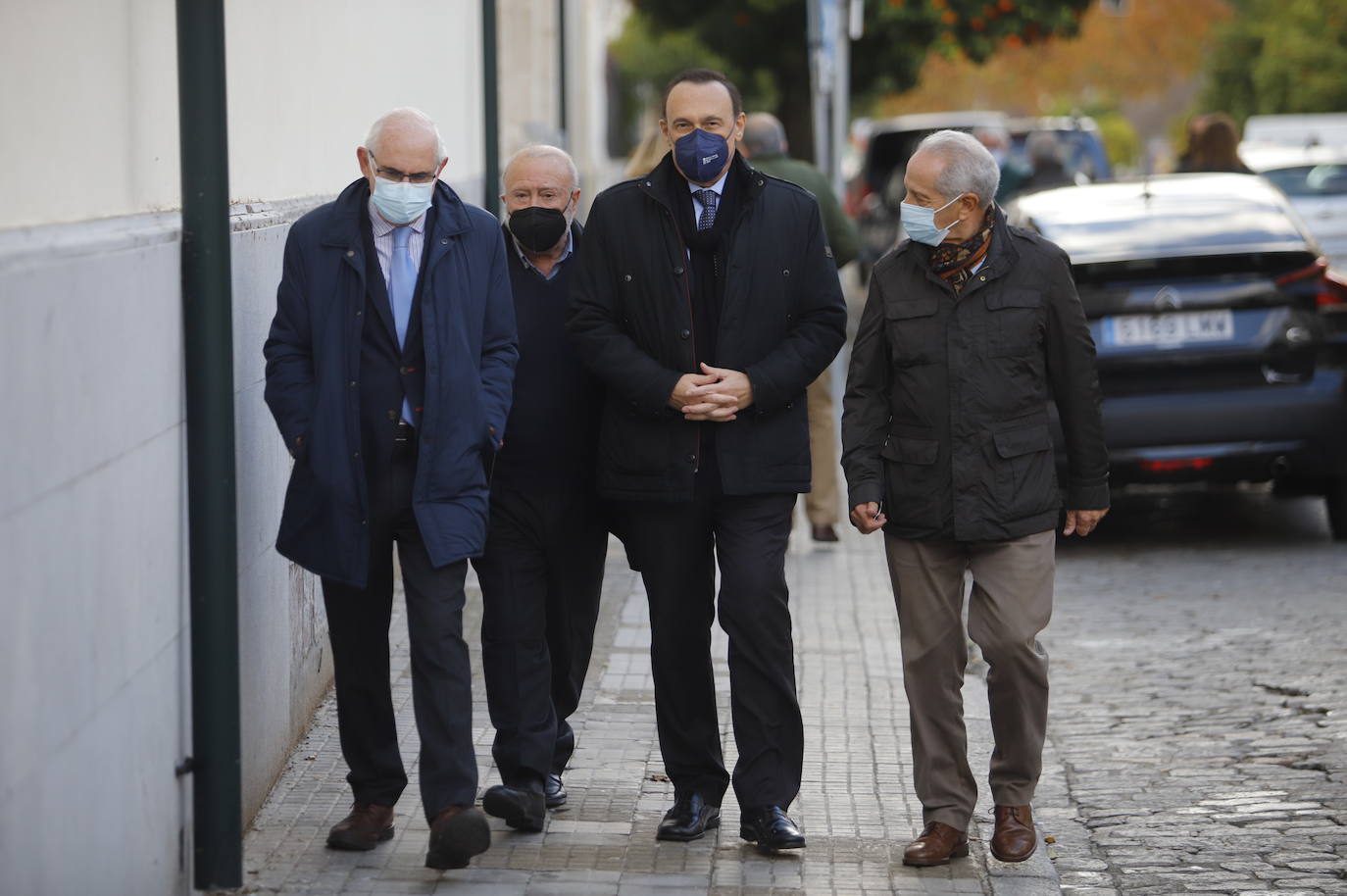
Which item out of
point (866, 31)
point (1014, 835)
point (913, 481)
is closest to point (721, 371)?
point (913, 481)

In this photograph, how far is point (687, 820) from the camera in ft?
17.0

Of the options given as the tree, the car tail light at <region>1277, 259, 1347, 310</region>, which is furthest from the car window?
the car tail light at <region>1277, 259, 1347, 310</region>

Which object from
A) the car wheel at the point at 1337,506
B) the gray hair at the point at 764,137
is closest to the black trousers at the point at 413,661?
the gray hair at the point at 764,137

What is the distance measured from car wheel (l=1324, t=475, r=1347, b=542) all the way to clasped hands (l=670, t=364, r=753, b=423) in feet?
18.6

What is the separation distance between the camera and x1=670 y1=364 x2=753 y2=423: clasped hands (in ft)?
16.1

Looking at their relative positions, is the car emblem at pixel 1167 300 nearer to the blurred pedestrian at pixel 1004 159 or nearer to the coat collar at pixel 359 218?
the blurred pedestrian at pixel 1004 159

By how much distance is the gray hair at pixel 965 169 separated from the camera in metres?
4.95

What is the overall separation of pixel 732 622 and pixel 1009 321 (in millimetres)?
1000

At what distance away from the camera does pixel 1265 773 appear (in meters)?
6.07

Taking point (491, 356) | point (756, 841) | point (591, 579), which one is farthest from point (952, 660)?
point (491, 356)

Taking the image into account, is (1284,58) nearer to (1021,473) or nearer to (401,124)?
(1021,473)

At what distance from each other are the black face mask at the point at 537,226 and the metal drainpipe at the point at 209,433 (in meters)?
0.91

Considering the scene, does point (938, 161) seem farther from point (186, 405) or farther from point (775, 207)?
point (186, 405)

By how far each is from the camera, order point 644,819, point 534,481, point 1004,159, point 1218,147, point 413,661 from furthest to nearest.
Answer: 1. point 1004,159
2. point 1218,147
3. point 644,819
4. point 534,481
5. point 413,661
